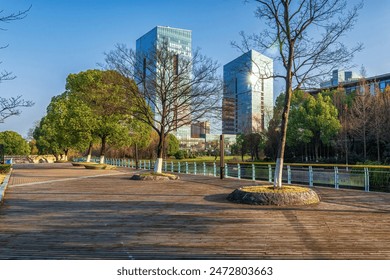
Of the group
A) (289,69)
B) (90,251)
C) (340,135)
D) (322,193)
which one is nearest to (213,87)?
(289,69)

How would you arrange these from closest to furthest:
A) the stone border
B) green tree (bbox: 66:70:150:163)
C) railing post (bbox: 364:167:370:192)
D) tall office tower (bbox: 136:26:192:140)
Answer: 1. the stone border
2. railing post (bbox: 364:167:370:192)
3. tall office tower (bbox: 136:26:192:140)
4. green tree (bbox: 66:70:150:163)

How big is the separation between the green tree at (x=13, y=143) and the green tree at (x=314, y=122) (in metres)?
61.8

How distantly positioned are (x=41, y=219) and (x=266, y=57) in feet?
31.1

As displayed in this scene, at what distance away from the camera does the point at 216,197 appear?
1038 centimetres

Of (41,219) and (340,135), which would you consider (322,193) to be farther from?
(340,135)

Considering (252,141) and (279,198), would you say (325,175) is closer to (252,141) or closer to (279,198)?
(279,198)

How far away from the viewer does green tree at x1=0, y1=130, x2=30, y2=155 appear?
2918 inches

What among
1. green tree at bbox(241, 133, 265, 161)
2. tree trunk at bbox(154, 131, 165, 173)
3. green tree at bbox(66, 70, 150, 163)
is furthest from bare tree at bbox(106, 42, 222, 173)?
green tree at bbox(241, 133, 265, 161)

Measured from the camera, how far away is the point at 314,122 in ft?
131

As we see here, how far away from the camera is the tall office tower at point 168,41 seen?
20562mm

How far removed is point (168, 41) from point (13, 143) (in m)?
66.3

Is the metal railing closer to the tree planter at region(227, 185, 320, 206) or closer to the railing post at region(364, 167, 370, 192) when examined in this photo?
the railing post at region(364, 167, 370, 192)

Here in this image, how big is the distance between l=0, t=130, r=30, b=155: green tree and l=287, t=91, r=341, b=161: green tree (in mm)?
61783
